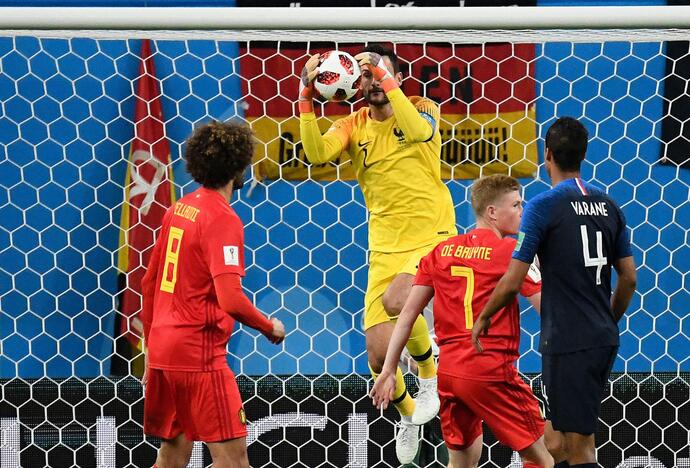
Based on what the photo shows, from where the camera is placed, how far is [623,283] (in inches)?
113

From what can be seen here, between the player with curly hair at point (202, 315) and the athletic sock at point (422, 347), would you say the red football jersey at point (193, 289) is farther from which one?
the athletic sock at point (422, 347)

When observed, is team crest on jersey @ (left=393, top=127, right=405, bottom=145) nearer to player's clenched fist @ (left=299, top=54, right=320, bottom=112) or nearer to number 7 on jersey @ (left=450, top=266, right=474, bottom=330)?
player's clenched fist @ (left=299, top=54, right=320, bottom=112)

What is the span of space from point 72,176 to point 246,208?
2.68 feet

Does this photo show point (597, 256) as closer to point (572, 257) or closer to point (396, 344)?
point (572, 257)

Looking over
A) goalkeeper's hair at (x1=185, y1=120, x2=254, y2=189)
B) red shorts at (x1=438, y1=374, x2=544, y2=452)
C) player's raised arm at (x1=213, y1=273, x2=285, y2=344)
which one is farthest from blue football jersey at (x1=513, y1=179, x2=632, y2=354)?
goalkeeper's hair at (x1=185, y1=120, x2=254, y2=189)

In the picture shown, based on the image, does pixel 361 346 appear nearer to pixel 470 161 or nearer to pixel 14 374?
pixel 470 161

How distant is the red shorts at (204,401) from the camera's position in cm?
285

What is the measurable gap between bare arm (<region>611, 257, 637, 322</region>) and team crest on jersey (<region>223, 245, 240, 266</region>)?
42.8 inches

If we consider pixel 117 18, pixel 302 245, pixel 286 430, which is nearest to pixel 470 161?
pixel 302 245

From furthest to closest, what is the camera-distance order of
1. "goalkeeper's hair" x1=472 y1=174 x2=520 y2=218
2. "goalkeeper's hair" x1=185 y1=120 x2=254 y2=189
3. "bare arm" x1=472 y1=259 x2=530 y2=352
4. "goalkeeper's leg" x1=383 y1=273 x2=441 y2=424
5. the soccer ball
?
"goalkeeper's leg" x1=383 y1=273 x2=441 y2=424
the soccer ball
"goalkeeper's hair" x1=472 y1=174 x2=520 y2=218
"goalkeeper's hair" x1=185 y1=120 x2=254 y2=189
"bare arm" x1=472 y1=259 x2=530 y2=352

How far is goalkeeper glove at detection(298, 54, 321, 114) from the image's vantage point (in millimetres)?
3384

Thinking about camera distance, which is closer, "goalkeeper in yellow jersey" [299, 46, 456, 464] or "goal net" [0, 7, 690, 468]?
"goalkeeper in yellow jersey" [299, 46, 456, 464]

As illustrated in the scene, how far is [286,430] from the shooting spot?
417 centimetres

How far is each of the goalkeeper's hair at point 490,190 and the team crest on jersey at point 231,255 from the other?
0.81m
